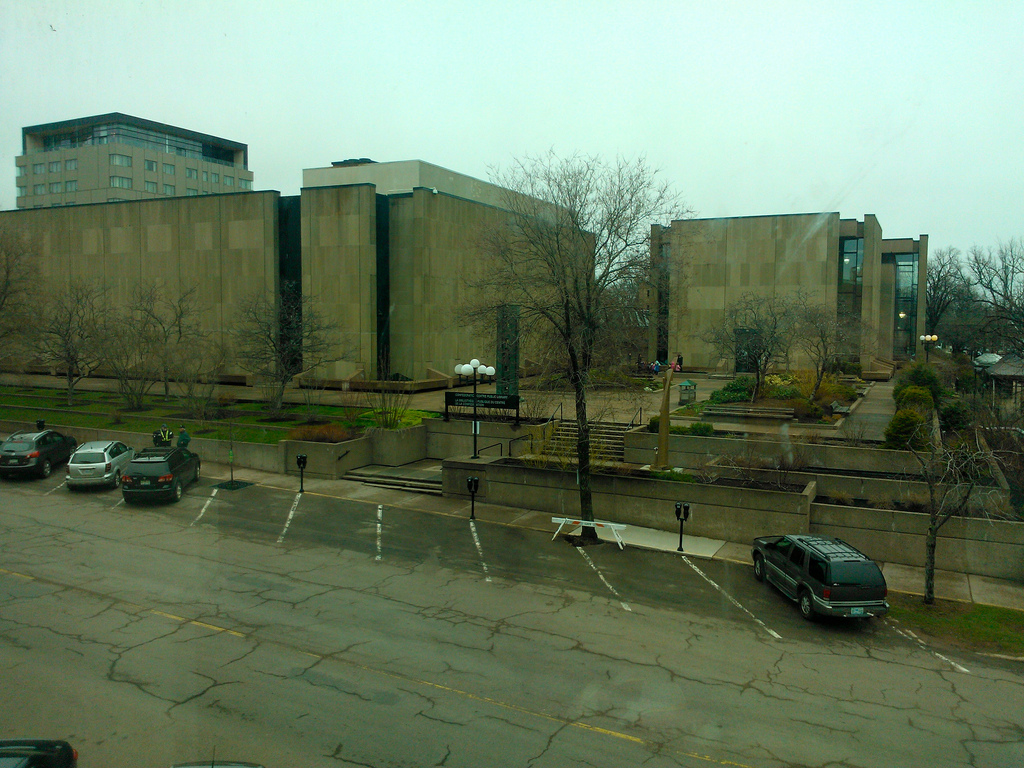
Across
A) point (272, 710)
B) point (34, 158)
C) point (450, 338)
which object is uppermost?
point (34, 158)

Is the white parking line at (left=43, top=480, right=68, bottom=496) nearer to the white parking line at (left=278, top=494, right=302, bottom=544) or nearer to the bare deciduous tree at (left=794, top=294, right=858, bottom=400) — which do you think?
the white parking line at (left=278, top=494, right=302, bottom=544)

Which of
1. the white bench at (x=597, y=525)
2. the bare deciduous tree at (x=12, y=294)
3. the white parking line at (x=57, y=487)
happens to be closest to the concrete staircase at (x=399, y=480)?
the white bench at (x=597, y=525)

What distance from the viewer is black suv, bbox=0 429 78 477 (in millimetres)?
21625

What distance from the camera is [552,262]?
1673 cm

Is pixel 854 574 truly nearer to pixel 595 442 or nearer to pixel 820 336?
pixel 595 442

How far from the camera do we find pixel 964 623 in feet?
42.1

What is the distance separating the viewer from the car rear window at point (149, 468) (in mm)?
19250

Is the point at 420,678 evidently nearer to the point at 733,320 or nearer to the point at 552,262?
the point at 552,262

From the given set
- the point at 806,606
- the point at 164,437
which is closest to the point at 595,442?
the point at 806,606

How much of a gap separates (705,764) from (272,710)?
475cm

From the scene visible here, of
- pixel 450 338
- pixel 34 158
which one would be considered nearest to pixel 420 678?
pixel 450 338

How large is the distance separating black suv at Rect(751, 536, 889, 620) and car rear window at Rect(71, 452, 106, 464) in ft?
60.1

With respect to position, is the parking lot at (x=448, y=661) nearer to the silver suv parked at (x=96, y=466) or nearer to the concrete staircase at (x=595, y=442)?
the silver suv parked at (x=96, y=466)

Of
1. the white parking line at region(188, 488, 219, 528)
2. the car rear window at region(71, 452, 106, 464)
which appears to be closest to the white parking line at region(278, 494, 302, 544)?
the white parking line at region(188, 488, 219, 528)
